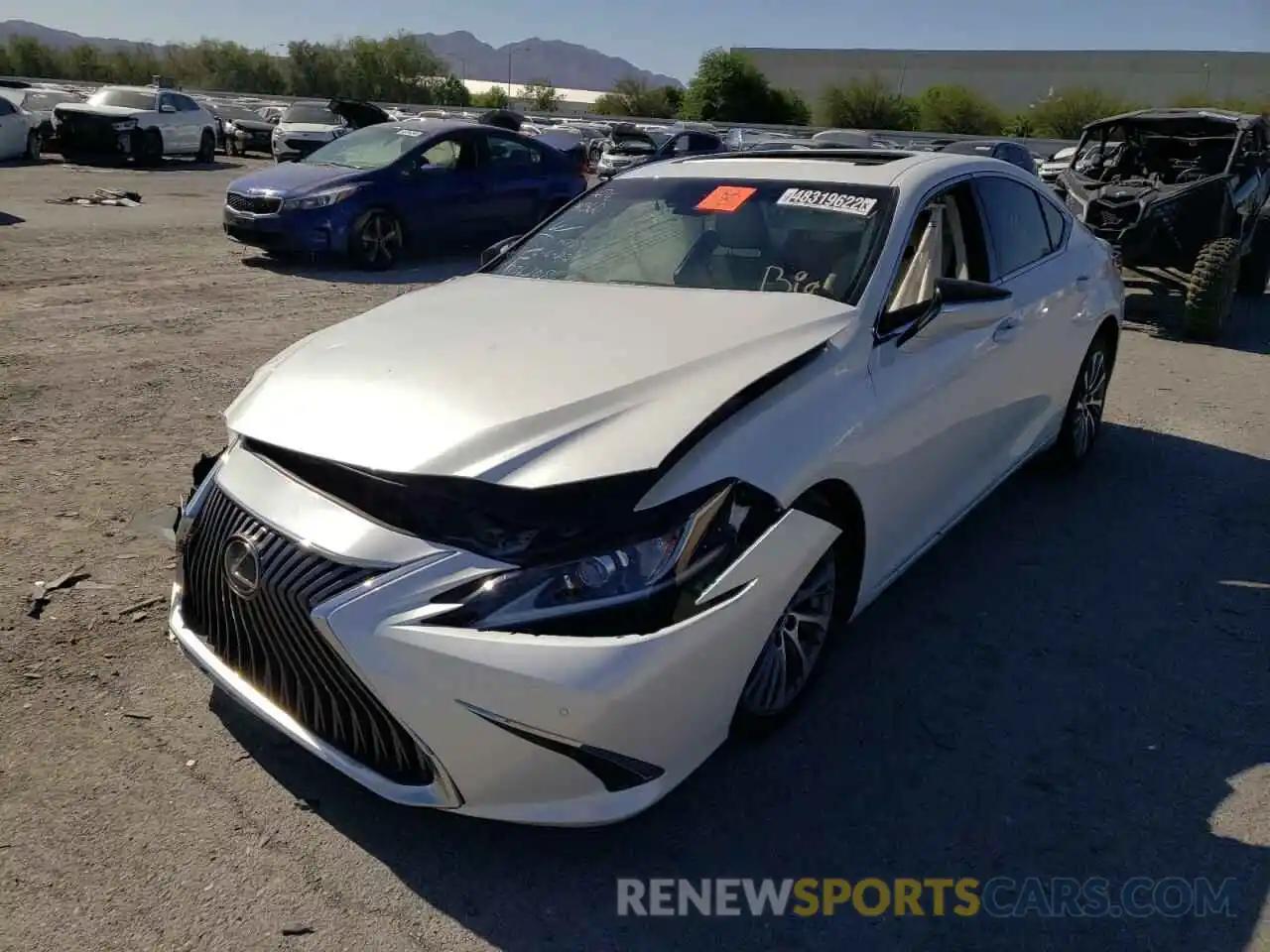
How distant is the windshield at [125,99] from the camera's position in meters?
22.4

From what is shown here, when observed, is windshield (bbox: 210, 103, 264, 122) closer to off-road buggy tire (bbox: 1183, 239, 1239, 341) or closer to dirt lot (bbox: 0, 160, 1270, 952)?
off-road buggy tire (bbox: 1183, 239, 1239, 341)

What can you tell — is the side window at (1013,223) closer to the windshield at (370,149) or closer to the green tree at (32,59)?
the windshield at (370,149)

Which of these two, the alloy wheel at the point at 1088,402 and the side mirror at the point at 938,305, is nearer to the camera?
the side mirror at the point at 938,305

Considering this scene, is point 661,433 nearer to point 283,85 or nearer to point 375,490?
point 375,490

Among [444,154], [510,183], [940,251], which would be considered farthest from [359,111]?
[940,251]

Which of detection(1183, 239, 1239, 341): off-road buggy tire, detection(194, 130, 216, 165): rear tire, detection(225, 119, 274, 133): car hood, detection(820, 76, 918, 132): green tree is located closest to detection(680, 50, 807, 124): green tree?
detection(820, 76, 918, 132): green tree

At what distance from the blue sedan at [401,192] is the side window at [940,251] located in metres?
8.13

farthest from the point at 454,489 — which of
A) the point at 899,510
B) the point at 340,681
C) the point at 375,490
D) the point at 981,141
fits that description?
the point at 981,141

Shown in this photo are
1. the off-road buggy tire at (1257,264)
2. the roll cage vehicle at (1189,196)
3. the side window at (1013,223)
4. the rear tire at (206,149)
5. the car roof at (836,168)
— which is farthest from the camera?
the rear tire at (206,149)

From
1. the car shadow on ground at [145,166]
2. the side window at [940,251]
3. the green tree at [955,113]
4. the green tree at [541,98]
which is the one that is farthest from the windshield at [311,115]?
the green tree at [541,98]

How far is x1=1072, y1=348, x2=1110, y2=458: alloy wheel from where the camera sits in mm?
5473

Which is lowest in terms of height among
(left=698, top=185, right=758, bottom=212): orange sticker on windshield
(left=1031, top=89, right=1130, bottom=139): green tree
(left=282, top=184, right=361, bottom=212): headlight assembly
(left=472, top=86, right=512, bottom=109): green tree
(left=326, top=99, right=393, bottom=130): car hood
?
(left=282, top=184, right=361, bottom=212): headlight assembly

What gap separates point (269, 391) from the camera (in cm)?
308

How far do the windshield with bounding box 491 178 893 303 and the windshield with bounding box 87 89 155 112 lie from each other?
21.6m
